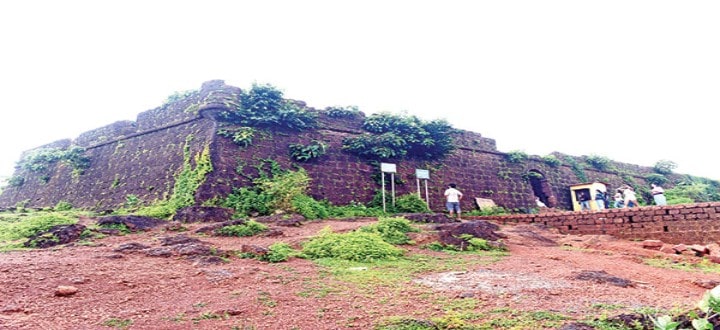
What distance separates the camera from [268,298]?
187 inches

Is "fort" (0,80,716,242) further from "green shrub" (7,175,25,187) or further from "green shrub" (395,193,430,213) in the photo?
"green shrub" (395,193,430,213)

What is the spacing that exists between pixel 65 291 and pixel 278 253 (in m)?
2.64

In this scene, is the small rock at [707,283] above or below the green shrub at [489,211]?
below

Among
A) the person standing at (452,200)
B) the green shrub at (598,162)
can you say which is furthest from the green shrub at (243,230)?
the green shrub at (598,162)

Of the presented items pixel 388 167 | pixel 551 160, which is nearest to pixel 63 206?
pixel 388 167

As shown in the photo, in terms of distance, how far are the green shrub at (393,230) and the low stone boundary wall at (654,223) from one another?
15.3 ft

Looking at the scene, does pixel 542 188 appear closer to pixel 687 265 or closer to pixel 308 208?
pixel 308 208

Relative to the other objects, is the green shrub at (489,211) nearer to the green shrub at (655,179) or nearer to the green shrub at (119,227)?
the green shrub at (119,227)

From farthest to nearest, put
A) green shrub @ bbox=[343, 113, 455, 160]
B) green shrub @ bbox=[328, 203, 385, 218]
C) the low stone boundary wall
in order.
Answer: green shrub @ bbox=[343, 113, 455, 160] → green shrub @ bbox=[328, 203, 385, 218] → the low stone boundary wall

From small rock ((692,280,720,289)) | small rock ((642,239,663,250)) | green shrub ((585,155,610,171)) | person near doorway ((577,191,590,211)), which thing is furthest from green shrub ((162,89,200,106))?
green shrub ((585,155,610,171))

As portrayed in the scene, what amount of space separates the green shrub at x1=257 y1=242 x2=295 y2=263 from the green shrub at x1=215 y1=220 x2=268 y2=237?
1.34 metres

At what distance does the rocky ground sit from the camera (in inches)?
163

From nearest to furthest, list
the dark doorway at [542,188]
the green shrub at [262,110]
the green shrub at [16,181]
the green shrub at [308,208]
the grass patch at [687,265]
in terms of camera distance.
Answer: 1. the grass patch at [687,265]
2. the green shrub at [308,208]
3. the green shrub at [262,110]
4. the green shrub at [16,181]
5. the dark doorway at [542,188]

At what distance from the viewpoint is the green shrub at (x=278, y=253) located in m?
6.56
